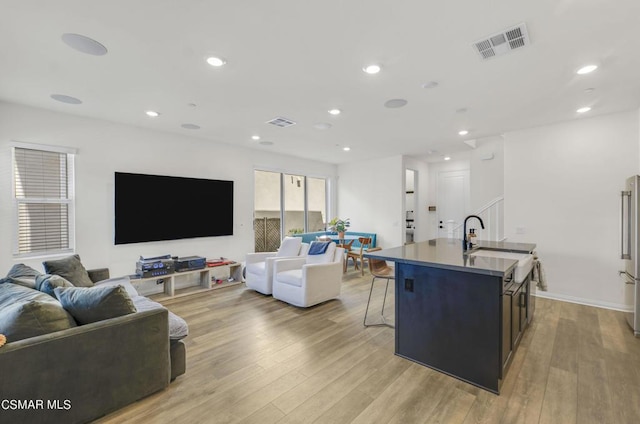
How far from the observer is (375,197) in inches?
294

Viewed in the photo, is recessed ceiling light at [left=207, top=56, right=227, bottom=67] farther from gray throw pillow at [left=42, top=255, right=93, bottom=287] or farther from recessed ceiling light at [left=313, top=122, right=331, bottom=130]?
gray throw pillow at [left=42, top=255, right=93, bottom=287]

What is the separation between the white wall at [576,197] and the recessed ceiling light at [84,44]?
18.6ft

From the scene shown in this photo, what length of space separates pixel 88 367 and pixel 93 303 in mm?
403

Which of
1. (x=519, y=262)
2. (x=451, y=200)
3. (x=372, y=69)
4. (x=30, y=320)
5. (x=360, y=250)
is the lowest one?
(x=360, y=250)

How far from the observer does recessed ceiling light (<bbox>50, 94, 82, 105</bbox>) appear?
3381mm

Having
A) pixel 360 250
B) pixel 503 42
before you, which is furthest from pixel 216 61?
pixel 360 250

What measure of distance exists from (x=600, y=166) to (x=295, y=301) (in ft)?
Answer: 15.7

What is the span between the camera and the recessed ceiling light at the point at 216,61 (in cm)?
254

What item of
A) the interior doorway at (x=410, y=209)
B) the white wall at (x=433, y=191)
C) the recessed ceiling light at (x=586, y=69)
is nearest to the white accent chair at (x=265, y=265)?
the recessed ceiling light at (x=586, y=69)

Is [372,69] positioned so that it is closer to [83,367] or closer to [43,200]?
[83,367]

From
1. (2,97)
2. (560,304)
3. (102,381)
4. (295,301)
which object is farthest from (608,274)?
(2,97)

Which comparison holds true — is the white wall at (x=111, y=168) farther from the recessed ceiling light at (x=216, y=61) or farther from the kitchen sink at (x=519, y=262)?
the kitchen sink at (x=519, y=262)

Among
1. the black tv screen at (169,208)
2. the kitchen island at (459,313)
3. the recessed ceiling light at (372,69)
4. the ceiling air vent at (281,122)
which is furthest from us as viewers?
the black tv screen at (169,208)

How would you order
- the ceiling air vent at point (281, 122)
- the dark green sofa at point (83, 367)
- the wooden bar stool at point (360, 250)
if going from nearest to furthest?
the dark green sofa at point (83, 367) → the ceiling air vent at point (281, 122) → the wooden bar stool at point (360, 250)
